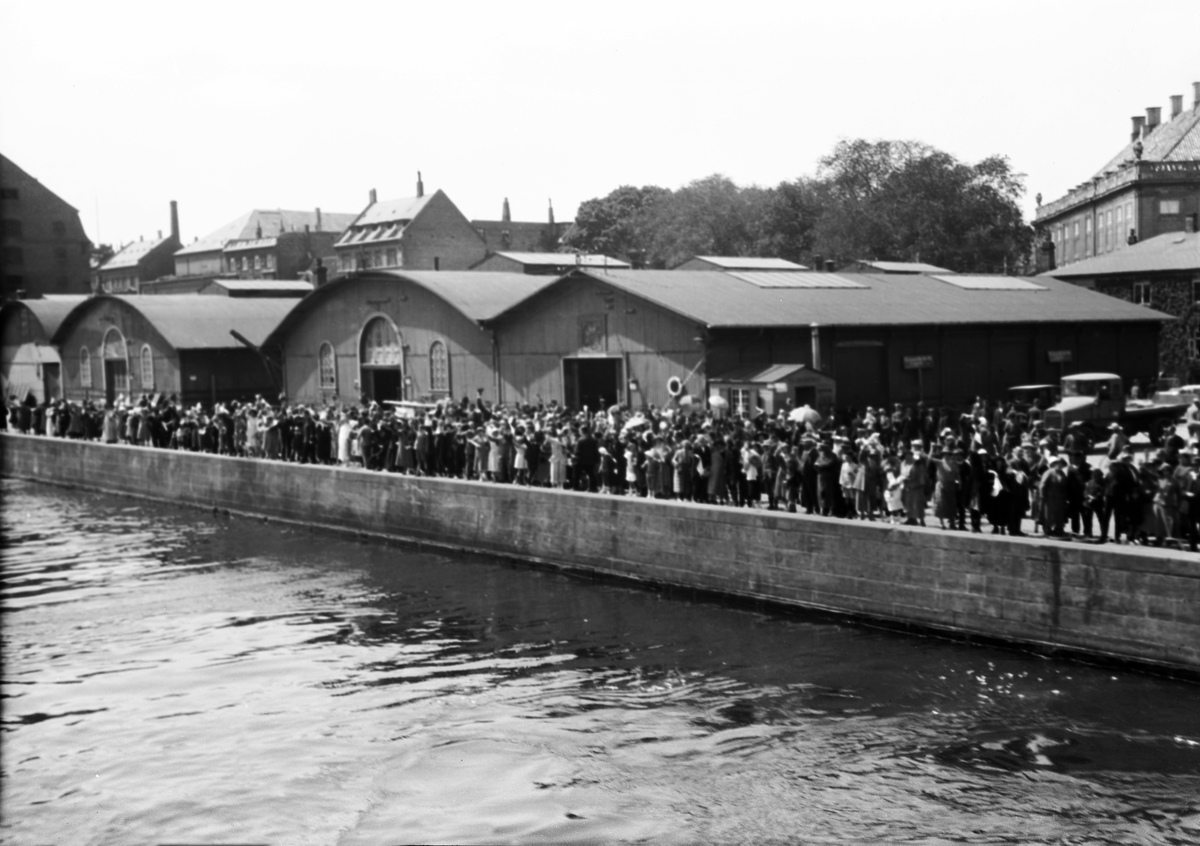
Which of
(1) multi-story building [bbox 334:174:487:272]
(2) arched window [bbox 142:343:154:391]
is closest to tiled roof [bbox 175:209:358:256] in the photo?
(1) multi-story building [bbox 334:174:487:272]

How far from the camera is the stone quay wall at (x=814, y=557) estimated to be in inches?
682

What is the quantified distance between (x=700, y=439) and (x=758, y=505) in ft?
5.63

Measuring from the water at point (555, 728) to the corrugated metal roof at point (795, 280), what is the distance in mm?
22450

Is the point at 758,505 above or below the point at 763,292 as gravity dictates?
below

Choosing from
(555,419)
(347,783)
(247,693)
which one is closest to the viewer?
(347,783)

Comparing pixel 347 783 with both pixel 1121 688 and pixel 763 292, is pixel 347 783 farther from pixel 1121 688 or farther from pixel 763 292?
pixel 763 292

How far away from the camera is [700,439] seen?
24453mm

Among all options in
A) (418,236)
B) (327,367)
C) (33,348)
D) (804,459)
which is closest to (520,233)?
(418,236)

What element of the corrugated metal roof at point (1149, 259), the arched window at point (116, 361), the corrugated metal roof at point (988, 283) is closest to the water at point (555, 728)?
the corrugated metal roof at point (988, 283)

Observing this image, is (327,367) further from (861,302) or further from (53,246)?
(53,246)

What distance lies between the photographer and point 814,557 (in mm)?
21234

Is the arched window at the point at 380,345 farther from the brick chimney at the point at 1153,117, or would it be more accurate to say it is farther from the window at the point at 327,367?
the brick chimney at the point at 1153,117

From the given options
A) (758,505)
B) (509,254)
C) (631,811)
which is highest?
(509,254)

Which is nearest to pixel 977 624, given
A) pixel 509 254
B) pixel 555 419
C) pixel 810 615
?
pixel 810 615
